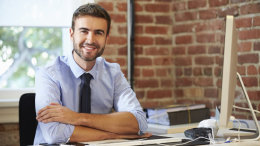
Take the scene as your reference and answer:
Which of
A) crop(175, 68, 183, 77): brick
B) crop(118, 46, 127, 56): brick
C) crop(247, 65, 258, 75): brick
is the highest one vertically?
crop(118, 46, 127, 56): brick

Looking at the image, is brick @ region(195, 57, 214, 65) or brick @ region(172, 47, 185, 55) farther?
brick @ region(172, 47, 185, 55)

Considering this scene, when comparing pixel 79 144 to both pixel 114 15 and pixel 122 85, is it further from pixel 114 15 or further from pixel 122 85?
pixel 114 15

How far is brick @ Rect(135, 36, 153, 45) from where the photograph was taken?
346 centimetres

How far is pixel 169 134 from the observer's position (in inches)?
90.6

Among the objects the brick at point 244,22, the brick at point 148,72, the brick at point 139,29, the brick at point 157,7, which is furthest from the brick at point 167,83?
the brick at point 244,22

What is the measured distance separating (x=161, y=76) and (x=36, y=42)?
1060mm

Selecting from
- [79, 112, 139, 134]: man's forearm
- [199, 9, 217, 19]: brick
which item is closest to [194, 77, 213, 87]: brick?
[199, 9, 217, 19]: brick

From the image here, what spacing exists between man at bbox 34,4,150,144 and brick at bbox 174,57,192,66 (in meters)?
1.04

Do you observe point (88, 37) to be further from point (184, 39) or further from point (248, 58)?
point (184, 39)

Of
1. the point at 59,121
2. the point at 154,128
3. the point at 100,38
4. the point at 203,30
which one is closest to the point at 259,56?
the point at 203,30

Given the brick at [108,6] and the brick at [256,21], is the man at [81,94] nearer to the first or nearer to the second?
the brick at [108,6]

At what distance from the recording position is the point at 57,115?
85.0 inches

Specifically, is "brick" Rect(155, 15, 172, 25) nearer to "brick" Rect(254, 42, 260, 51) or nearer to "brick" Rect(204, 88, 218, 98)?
"brick" Rect(204, 88, 218, 98)

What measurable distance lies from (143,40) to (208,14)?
1.83 feet
